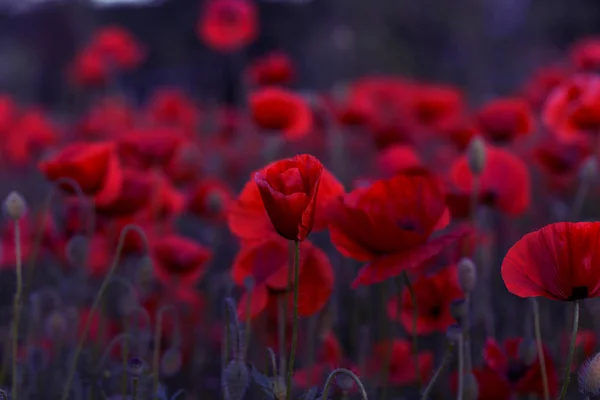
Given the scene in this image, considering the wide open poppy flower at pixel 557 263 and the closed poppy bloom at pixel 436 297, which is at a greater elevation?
the wide open poppy flower at pixel 557 263

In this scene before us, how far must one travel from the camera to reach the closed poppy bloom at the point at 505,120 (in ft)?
7.23

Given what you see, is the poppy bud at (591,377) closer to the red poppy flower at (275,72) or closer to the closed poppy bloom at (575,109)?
the closed poppy bloom at (575,109)

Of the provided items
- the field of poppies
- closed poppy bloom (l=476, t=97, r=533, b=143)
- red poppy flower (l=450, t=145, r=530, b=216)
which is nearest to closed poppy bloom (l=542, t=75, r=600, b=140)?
the field of poppies

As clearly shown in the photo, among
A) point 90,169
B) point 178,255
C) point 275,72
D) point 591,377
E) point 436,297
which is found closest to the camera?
point 591,377

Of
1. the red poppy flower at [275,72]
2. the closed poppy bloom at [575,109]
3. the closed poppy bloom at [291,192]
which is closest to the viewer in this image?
the closed poppy bloom at [291,192]

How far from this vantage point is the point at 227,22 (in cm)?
307

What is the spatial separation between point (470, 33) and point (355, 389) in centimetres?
612

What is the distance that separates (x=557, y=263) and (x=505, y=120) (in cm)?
135

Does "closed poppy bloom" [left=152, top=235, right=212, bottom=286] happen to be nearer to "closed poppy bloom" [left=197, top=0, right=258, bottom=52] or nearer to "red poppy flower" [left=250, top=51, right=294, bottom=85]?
"red poppy flower" [left=250, top=51, right=294, bottom=85]

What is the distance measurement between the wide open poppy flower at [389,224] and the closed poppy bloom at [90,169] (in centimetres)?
60

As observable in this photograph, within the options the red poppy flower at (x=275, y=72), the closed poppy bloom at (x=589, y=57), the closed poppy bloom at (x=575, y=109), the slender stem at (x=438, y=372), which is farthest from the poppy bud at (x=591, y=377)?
the red poppy flower at (x=275, y=72)

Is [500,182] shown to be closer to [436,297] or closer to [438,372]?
[436,297]

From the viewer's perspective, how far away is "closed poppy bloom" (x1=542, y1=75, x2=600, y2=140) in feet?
6.08

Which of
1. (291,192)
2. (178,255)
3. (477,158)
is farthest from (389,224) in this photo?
(178,255)
